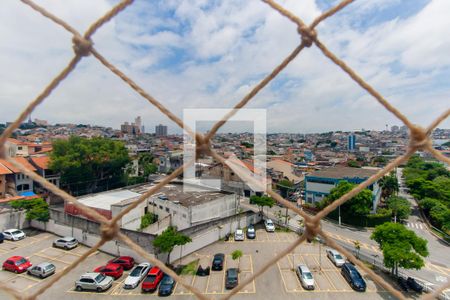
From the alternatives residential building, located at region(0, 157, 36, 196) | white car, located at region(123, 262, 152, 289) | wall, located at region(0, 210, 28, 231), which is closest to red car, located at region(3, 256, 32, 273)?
white car, located at region(123, 262, 152, 289)

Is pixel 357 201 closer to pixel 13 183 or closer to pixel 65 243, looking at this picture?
pixel 65 243

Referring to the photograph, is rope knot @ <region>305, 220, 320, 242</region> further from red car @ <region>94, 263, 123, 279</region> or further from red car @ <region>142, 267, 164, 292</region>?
red car @ <region>94, 263, 123, 279</region>

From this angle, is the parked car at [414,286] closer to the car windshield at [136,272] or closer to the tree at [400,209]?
the tree at [400,209]

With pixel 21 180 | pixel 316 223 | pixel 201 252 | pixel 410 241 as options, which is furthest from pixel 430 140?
pixel 21 180

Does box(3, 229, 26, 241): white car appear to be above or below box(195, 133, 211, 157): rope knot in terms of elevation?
below

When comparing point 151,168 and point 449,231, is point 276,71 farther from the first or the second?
point 151,168
